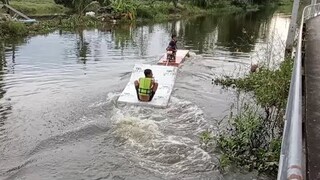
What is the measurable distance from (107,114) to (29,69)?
7.74 meters

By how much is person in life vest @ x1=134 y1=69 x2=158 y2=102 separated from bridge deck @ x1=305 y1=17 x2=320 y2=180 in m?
4.60

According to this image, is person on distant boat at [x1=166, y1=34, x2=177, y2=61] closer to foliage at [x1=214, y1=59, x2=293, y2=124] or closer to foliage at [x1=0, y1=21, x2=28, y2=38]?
foliage at [x1=214, y1=59, x2=293, y2=124]

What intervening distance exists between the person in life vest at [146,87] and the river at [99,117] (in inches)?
16.4

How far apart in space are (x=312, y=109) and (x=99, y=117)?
6.97 m

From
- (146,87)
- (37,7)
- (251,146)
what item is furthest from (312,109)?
(37,7)

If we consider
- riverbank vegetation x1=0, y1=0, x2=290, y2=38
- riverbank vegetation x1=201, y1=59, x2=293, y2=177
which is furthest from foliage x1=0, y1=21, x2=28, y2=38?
riverbank vegetation x1=201, y1=59, x2=293, y2=177

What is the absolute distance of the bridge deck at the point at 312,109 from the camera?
4.40m

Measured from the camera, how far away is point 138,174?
8109mm

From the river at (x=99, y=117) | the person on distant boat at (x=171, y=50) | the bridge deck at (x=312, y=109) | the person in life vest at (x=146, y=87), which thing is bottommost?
the river at (x=99, y=117)

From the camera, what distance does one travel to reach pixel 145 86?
1238cm

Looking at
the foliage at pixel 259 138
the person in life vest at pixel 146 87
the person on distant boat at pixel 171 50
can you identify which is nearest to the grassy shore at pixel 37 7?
the person on distant boat at pixel 171 50

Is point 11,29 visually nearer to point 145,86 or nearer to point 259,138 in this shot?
point 145,86

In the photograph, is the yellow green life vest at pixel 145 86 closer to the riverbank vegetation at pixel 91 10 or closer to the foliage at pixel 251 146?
the foliage at pixel 251 146

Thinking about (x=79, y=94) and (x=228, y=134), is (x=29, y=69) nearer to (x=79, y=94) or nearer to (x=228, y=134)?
(x=79, y=94)
